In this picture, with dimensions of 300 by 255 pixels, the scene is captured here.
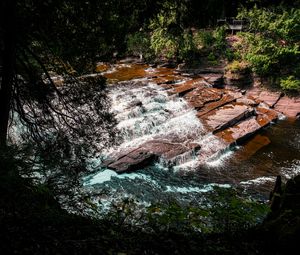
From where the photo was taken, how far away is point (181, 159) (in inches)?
567

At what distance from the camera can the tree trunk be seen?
249 inches

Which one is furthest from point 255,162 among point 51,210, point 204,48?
point 204,48

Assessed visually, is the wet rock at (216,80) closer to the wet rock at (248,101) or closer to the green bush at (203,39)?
the wet rock at (248,101)

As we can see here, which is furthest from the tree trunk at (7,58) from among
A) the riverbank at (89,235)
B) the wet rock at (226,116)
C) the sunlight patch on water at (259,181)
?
the wet rock at (226,116)

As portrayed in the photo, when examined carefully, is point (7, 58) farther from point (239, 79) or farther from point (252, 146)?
point (239, 79)

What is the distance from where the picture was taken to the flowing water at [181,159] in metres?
12.2

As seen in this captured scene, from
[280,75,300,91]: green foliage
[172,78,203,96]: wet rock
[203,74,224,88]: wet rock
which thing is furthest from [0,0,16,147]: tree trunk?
[280,75,300,91]: green foliage

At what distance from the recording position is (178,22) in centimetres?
642

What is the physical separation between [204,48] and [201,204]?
19.2m

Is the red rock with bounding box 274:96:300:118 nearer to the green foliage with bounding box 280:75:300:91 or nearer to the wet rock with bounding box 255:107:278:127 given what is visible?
the green foliage with bounding box 280:75:300:91

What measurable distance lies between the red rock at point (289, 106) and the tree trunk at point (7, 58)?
18193 millimetres

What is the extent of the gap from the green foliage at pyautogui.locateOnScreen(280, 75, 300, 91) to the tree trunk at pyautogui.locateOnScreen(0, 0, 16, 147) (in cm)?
1906

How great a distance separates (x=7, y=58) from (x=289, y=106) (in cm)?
1897

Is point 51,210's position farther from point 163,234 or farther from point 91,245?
point 163,234
